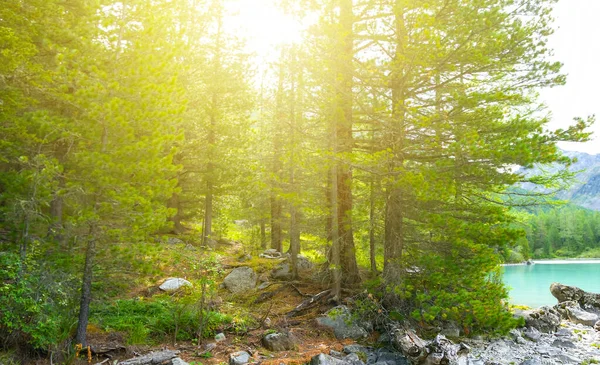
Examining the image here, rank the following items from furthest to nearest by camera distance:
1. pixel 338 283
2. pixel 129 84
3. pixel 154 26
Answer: pixel 338 283 → pixel 154 26 → pixel 129 84

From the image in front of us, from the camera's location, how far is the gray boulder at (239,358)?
580 cm

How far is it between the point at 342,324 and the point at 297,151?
373 cm

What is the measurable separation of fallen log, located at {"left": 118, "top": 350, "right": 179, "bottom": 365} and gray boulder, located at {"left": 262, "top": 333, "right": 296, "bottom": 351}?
1.59m

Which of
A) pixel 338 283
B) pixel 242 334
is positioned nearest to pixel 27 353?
pixel 242 334

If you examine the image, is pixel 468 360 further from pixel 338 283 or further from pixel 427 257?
pixel 338 283

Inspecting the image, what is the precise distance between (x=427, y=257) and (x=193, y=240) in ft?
41.3

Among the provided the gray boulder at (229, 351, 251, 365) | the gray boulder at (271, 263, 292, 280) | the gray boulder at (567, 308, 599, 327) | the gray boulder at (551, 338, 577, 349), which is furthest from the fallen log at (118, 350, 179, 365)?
the gray boulder at (567, 308, 599, 327)

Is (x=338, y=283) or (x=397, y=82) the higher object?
(x=397, y=82)

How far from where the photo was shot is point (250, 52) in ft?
58.1

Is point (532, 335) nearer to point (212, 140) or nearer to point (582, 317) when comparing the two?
point (582, 317)

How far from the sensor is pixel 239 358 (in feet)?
19.4

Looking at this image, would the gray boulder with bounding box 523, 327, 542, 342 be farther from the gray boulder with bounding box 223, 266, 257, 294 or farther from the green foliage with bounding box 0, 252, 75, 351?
the green foliage with bounding box 0, 252, 75, 351

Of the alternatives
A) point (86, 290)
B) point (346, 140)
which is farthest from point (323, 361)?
point (346, 140)

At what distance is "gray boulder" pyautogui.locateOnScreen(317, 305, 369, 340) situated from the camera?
7.79 m
